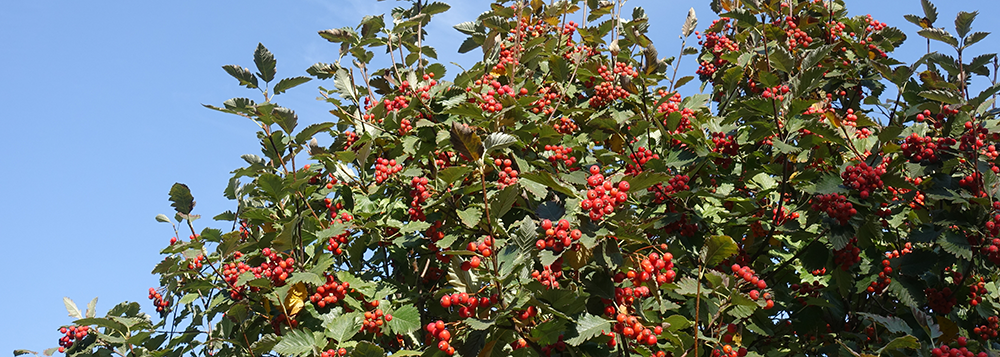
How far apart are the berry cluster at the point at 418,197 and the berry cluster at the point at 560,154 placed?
91cm

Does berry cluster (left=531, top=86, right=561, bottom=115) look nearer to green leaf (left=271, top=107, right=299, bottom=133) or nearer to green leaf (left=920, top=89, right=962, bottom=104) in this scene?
green leaf (left=271, top=107, right=299, bottom=133)

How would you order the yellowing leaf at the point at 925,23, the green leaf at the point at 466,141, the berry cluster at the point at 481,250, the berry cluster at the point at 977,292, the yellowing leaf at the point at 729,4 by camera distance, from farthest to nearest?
the yellowing leaf at the point at 729,4
the yellowing leaf at the point at 925,23
the berry cluster at the point at 977,292
the berry cluster at the point at 481,250
the green leaf at the point at 466,141

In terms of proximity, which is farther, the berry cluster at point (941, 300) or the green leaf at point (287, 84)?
the green leaf at point (287, 84)

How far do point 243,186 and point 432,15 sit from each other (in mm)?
1963

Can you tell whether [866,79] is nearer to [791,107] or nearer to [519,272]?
[791,107]

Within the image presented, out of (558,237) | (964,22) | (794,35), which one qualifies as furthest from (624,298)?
(794,35)

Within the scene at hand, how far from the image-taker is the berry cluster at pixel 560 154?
423 cm

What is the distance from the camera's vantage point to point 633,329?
293 centimetres

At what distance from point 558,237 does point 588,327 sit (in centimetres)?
43

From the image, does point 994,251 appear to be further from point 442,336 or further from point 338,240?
point 338,240

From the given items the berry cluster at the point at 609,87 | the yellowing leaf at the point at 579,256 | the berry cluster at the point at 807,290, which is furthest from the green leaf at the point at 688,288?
the berry cluster at the point at 609,87

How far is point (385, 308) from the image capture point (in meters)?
3.71

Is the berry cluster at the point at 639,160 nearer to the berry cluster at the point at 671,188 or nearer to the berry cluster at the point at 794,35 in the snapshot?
the berry cluster at the point at 671,188

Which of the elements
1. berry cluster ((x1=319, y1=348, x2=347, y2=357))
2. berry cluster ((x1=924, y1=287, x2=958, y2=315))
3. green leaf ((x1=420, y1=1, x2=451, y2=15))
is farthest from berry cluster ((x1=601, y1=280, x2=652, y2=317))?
green leaf ((x1=420, y1=1, x2=451, y2=15))
